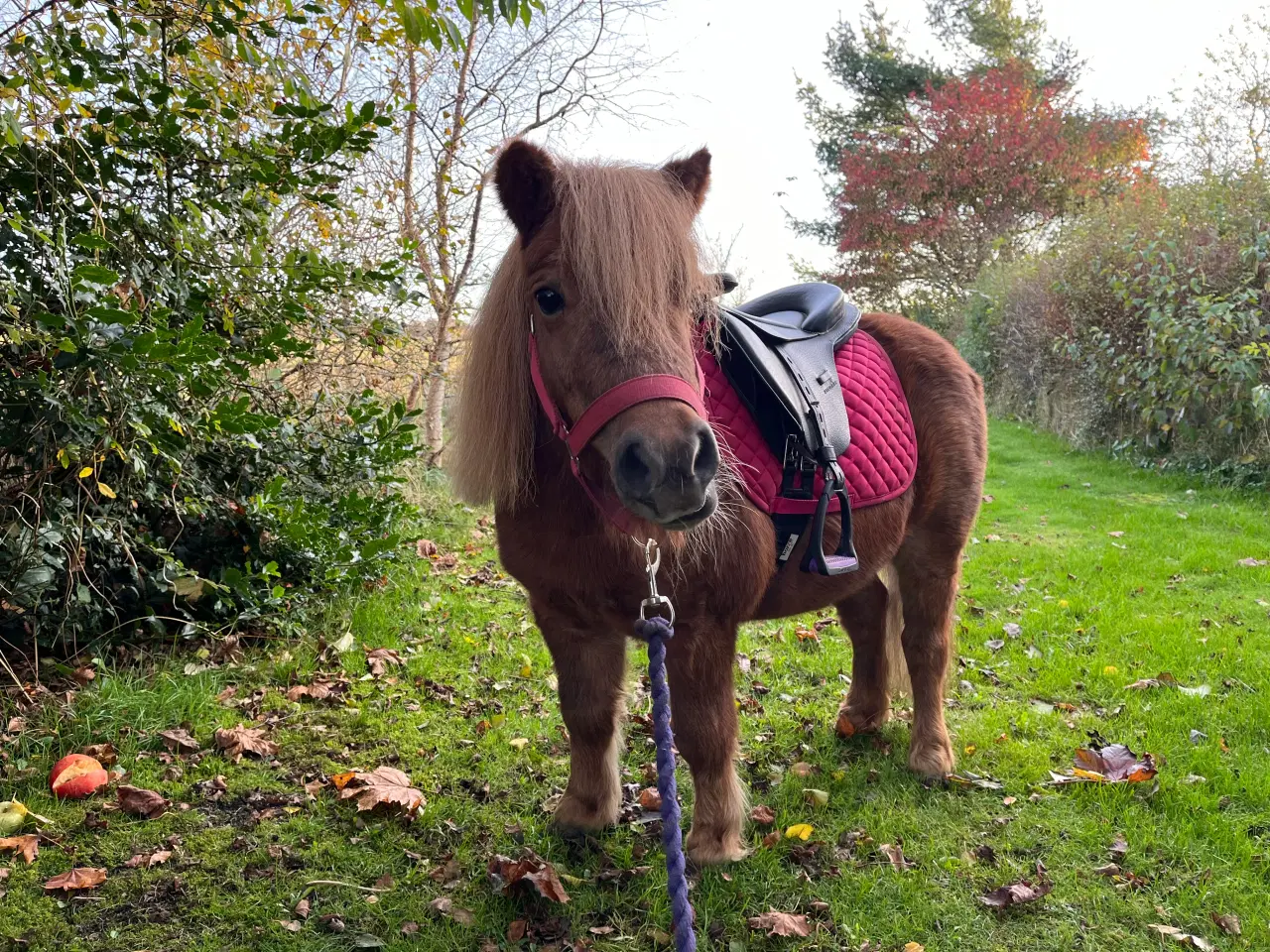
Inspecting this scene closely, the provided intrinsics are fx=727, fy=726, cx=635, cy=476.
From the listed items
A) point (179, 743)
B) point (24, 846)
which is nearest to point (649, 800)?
point (179, 743)

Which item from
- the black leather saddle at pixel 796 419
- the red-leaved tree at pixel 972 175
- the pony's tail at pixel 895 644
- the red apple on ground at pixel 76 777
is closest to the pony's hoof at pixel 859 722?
the pony's tail at pixel 895 644

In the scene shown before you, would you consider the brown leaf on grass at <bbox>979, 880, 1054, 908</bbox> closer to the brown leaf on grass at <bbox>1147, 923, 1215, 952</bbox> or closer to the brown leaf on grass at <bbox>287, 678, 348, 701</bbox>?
the brown leaf on grass at <bbox>1147, 923, 1215, 952</bbox>

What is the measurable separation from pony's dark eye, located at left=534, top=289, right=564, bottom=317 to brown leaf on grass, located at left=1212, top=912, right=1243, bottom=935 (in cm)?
Answer: 261

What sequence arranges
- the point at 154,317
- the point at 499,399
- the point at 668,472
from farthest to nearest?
the point at 154,317 → the point at 499,399 → the point at 668,472

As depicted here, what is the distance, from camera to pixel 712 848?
2416 mm

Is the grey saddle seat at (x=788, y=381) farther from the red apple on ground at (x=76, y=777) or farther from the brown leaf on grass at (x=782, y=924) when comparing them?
the red apple on ground at (x=76, y=777)

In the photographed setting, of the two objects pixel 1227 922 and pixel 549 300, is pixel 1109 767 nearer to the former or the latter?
pixel 1227 922

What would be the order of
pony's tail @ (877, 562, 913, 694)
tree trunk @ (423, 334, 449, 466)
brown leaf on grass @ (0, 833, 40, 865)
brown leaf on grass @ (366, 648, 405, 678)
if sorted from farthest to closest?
tree trunk @ (423, 334, 449, 466)
brown leaf on grass @ (366, 648, 405, 678)
pony's tail @ (877, 562, 913, 694)
brown leaf on grass @ (0, 833, 40, 865)

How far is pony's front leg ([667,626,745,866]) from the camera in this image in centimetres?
220

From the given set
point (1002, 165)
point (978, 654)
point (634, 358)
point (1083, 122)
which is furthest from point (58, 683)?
point (1083, 122)

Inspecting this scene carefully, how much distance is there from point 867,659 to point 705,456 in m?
2.13

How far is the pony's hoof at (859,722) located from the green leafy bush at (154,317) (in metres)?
2.51

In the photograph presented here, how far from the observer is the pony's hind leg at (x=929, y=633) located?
299cm

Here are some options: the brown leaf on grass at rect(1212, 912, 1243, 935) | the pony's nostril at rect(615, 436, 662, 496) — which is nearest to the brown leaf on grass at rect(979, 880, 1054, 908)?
the brown leaf on grass at rect(1212, 912, 1243, 935)
